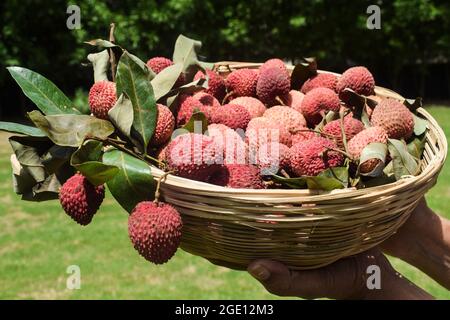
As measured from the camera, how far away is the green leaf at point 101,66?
1.67 m

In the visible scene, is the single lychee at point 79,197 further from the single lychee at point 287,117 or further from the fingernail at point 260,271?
the single lychee at point 287,117

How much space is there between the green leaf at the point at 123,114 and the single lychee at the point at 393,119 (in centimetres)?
68

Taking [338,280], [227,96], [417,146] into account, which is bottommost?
[338,280]

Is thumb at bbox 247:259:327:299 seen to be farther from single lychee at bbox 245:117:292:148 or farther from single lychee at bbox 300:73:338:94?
single lychee at bbox 300:73:338:94

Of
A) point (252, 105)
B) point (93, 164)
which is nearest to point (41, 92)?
point (93, 164)

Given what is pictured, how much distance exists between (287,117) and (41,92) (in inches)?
25.2

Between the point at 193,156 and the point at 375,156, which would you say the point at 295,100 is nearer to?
the point at 375,156

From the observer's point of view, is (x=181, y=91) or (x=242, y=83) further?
(x=242, y=83)

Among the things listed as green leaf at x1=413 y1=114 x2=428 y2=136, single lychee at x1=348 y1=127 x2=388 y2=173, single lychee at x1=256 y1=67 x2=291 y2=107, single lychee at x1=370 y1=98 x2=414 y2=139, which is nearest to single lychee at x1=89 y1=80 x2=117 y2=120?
single lychee at x1=256 y1=67 x2=291 y2=107

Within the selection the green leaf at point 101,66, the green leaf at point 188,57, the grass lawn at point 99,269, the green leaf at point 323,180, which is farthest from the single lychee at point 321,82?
the grass lawn at point 99,269

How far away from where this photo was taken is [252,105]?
5.77 ft

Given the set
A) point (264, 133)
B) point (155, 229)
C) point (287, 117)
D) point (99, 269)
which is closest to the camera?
point (155, 229)

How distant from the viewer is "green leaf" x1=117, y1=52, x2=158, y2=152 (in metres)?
1.41

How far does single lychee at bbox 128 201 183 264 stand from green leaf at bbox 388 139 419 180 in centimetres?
55
